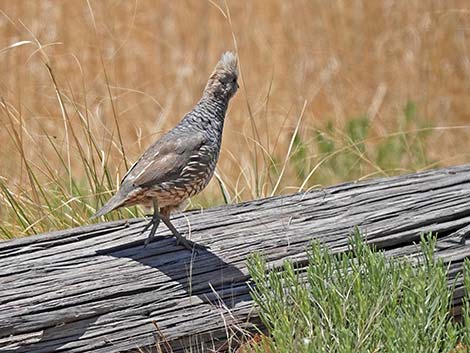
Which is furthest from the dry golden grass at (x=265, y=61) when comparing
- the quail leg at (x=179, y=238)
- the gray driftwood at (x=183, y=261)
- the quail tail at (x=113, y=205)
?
the quail tail at (x=113, y=205)

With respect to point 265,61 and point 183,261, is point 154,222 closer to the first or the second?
point 183,261

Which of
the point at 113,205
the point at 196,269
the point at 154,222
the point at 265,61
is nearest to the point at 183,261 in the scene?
the point at 196,269

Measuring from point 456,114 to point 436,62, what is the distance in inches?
18.7

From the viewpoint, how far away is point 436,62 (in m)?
8.43

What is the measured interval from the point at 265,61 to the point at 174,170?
4221mm

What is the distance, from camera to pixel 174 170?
13.0 ft

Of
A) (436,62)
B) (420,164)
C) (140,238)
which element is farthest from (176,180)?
(436,62)

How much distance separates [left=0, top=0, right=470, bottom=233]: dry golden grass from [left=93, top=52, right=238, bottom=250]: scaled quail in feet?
10.2

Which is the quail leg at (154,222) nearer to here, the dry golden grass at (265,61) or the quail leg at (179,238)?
the quail leg at (179,238)

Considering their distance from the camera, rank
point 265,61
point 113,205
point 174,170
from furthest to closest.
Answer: point 265,61 → point 174,170 → point 113,205

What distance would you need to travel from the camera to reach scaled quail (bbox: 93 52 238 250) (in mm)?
3904

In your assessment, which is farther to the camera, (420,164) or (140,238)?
(420,164)

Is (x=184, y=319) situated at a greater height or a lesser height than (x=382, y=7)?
lesser

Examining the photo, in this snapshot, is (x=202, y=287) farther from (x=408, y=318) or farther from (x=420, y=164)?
(x=420, y=164)
